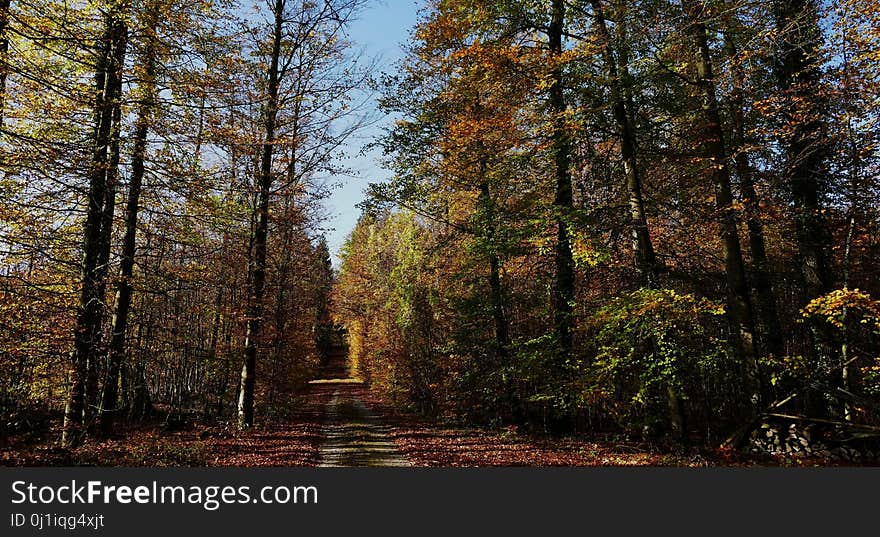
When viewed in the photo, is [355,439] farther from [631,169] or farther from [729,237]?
[729,237]

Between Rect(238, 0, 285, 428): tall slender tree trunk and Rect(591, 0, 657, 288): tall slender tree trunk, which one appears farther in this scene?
Rect(238, 0, 285, 428): tall slender tree trunk

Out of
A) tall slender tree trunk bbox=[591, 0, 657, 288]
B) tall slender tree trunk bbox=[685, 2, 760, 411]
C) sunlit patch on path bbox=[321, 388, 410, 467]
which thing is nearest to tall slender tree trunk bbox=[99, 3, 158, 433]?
sunlit patch on path bbox=[321, 388, 410, 467]

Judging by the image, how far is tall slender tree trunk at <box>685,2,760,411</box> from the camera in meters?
10.3

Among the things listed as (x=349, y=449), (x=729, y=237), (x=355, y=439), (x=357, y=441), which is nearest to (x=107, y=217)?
(x=349, y=449)

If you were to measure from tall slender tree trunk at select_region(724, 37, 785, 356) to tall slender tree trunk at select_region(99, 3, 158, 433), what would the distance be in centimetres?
1066

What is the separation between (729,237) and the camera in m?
10.6

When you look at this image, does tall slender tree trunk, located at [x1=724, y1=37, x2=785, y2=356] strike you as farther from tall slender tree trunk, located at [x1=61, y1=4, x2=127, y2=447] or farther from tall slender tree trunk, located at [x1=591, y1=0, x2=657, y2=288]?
tall slender tree trunk, located at [x1=61, y1=4, x2=127, y2=447]

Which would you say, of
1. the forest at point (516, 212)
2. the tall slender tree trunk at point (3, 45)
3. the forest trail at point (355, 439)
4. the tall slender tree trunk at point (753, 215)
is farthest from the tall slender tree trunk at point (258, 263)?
the tall slender tree trunk at point (753, 215)

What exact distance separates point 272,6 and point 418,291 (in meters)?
11.4

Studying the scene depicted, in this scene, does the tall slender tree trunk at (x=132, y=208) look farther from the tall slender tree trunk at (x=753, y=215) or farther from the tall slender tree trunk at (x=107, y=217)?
the tall slender tree trunk at (x=753, y=215)

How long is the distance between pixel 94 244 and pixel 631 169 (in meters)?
11.2

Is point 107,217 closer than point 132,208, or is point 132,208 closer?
point 107,217

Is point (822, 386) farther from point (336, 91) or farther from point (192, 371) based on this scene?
point (192, 371)

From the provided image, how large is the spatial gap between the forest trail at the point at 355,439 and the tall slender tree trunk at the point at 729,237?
7.37 m
